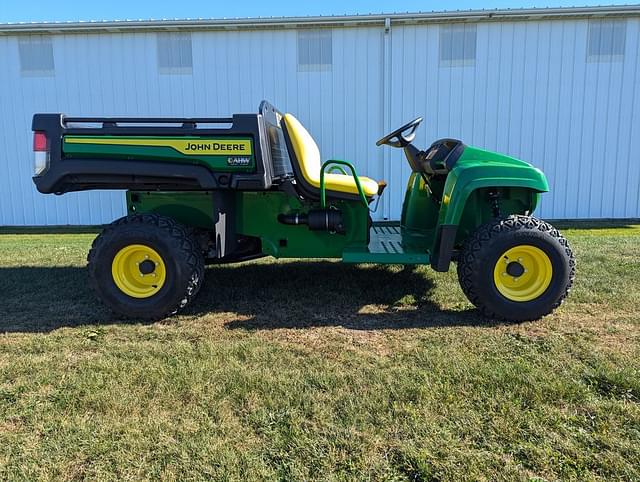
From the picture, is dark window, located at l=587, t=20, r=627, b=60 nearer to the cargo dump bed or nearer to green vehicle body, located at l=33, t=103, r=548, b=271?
green vehicle body, located at l=33, t=103, r=548, b=271

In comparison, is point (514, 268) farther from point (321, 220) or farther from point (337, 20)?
point (337, 20)

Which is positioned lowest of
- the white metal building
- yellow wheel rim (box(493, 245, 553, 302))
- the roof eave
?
yellow wheel rim (box(493, 245, 553, 302))

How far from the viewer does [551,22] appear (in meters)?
8.86

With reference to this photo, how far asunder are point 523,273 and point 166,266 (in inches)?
109

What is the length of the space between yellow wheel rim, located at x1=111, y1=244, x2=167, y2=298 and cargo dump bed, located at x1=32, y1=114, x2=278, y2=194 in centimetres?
58

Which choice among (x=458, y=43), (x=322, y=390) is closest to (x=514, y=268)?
(x=322, y=390)

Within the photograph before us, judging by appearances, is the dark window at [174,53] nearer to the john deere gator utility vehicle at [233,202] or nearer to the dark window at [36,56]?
the dark window at [36,56]

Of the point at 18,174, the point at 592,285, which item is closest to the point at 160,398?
the point at 592,285

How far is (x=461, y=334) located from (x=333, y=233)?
139 centimetres

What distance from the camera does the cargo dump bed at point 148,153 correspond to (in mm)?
3404

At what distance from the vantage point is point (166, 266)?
137 inches

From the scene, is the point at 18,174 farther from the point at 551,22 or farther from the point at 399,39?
the point at 551,22

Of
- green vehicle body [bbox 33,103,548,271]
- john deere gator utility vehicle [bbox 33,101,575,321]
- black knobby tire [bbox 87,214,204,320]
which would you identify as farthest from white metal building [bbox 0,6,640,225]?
black knobby tire [bbox 87,214,204,320]

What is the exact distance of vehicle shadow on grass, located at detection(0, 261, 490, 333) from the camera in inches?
135
